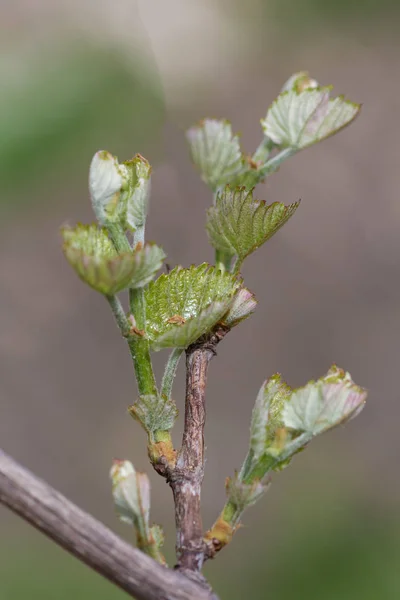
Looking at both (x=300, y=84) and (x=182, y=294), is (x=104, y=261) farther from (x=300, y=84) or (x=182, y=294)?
(x=300, y=84)

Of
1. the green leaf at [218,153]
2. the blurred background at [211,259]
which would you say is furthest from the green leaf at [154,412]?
the blurred background at [211,259]

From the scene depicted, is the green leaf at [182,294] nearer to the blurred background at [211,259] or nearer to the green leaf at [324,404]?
the green leaf at [324,404]

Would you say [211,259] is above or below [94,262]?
above

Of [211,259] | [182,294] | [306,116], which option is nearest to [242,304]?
[182,294]

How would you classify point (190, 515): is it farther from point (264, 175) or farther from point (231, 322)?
point (264, 175)

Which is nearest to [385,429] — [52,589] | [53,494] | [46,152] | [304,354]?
[304,354]

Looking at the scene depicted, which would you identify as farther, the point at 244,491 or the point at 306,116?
the point at 306,116
